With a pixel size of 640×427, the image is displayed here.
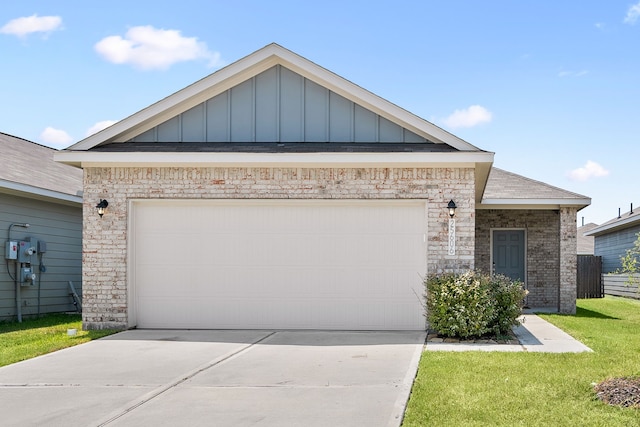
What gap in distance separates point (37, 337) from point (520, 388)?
826 cm

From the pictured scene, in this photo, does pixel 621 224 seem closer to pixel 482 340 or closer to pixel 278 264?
pixel 482 340

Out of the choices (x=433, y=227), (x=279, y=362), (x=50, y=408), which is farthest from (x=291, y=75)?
(x=50, y=408)

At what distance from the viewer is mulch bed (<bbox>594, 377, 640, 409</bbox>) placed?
259 inches

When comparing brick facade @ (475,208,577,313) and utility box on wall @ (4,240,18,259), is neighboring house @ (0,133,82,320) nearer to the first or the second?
utility box on wall @ (4,240,18,259)

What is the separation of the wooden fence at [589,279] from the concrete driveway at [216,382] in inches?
632

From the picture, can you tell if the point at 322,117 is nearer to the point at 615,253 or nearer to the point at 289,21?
the point at 289,21

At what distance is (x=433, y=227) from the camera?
12.0 m

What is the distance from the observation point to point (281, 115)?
42.5ft

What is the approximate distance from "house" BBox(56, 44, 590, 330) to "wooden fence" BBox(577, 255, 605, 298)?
567 inches

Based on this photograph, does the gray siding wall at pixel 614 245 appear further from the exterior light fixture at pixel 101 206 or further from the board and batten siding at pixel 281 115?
the exterior light fixture at pixel 101 206

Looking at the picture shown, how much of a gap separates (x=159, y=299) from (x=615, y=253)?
20.1m

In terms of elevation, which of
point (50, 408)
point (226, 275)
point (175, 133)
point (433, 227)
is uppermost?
point (175, 133)

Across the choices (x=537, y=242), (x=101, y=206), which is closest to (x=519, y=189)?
(x=537, y=242)

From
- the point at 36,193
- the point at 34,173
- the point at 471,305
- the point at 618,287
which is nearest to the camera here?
the point at 471,305
